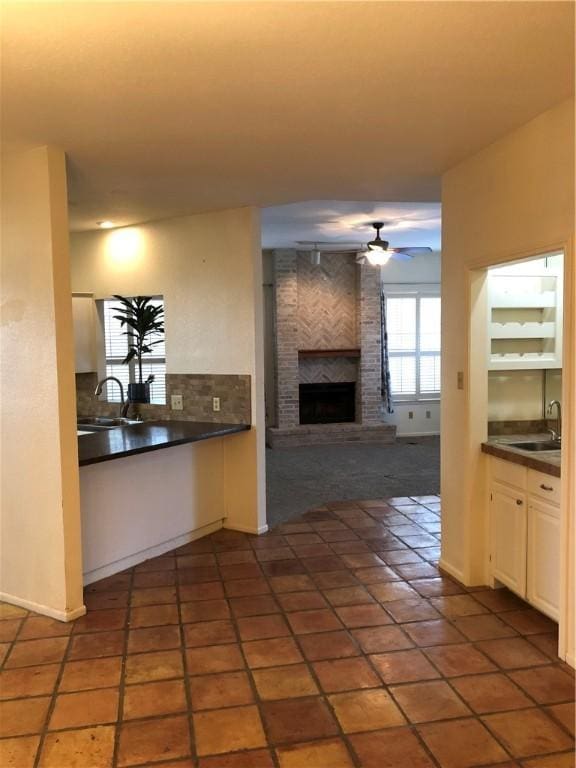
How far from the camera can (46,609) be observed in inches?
133

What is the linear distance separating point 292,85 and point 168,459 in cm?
280

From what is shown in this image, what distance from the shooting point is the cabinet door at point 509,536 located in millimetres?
3309

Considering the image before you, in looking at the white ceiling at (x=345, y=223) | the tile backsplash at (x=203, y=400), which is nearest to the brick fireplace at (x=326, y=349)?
the white ceiling at (x=345, y=223)

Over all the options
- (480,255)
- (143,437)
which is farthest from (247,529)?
(480,255)

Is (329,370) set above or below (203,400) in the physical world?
above

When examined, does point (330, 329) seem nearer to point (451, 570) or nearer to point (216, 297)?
point (216, 297)

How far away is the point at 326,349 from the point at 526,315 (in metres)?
5.21

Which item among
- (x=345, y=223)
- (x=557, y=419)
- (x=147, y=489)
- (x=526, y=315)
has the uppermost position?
(x=345, y=223)

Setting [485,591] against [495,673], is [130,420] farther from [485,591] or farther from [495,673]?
[495,673]

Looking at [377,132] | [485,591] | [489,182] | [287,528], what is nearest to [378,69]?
[377,132]

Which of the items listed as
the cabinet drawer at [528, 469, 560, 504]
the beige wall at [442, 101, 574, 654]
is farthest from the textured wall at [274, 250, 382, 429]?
the cabinet drawer at [528, 469, 560, 504]

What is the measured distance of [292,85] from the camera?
243 centimetres

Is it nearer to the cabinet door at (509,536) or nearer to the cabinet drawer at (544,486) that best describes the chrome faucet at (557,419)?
the cabinet door at (509,536)

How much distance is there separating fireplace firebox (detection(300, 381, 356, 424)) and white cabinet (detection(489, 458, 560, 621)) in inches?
228
